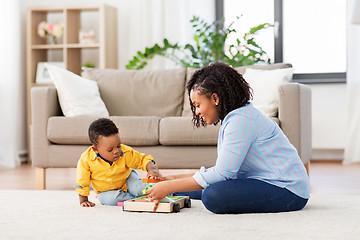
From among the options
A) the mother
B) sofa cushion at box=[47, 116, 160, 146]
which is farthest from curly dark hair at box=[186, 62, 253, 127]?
sofa cushion at box=[47, 116, 160, 146]

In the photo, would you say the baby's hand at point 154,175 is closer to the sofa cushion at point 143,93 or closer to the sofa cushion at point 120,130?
the sofa cushion at point 120,130

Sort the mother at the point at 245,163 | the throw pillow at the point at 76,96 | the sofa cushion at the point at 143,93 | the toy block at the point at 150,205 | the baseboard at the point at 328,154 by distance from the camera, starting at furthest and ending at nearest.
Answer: the baseboard at the point at 328,154
the sofa cushion at the point at 143,93
the throw pillow at the point at 76,96
the toy block at the point at 150,205
the mother at the point at 245,163

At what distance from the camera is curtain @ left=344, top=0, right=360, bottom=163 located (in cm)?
444

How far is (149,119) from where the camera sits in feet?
10.1

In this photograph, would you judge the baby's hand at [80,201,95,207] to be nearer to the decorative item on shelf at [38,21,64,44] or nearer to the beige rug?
the beige rug

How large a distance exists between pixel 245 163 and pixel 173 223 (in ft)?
1.17

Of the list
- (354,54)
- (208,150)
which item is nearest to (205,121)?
(208,150)

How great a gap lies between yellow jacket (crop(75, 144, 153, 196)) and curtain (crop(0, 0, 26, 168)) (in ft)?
8.06

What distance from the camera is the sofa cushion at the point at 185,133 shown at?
2.92m

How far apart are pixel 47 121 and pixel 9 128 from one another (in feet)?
5.26

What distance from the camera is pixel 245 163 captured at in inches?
77.1

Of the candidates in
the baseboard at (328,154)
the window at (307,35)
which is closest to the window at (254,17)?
the window at (307,35)

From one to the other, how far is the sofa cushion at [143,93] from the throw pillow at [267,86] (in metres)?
0.51

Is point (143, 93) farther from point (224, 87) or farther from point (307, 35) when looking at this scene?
point (307, 35)
